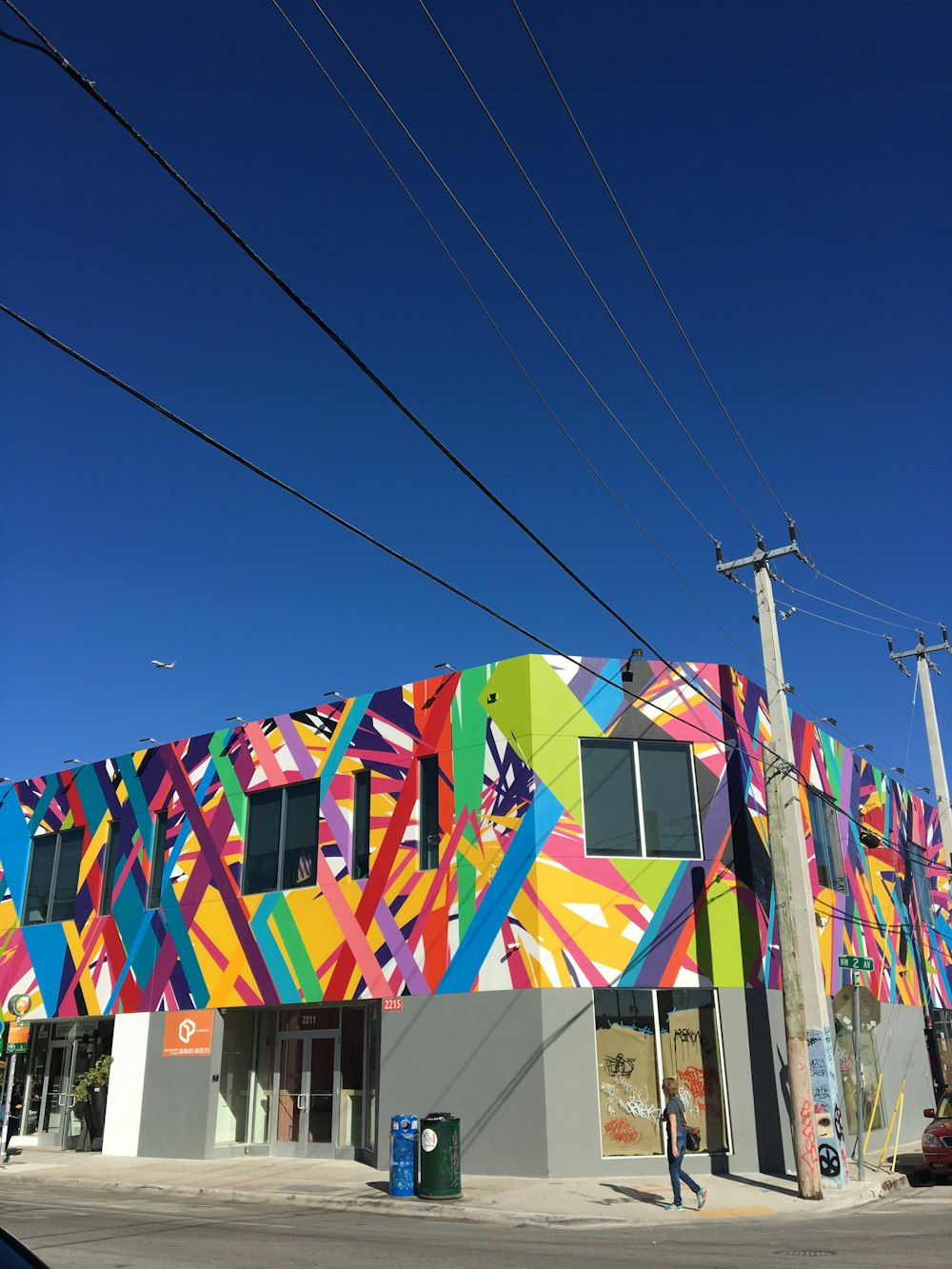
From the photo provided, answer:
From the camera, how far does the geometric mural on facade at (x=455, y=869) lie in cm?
2039

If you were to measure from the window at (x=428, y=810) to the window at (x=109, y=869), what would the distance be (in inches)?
Answer: 389

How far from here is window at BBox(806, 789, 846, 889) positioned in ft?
84.8

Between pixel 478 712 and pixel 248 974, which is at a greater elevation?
pixel 478 712

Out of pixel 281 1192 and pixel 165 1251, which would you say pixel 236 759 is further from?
pixel 165 1251

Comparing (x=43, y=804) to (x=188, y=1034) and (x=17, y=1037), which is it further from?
(x=188, y=1034)

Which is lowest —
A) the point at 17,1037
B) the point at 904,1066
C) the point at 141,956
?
the point at 904,1066

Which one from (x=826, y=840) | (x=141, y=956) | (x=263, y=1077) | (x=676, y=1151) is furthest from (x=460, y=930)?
(x=826, y=840)

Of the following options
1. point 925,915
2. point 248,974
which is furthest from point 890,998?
point 248,974

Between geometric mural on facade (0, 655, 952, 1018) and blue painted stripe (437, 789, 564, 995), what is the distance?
4 cm

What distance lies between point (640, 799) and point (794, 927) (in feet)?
14.5

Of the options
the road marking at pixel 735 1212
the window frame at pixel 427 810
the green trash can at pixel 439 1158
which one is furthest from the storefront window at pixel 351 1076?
the road marking at pixel 735 1212

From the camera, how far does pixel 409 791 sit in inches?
883

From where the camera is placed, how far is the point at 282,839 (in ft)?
80.0

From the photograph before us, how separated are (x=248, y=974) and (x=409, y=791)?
18.7 ft
